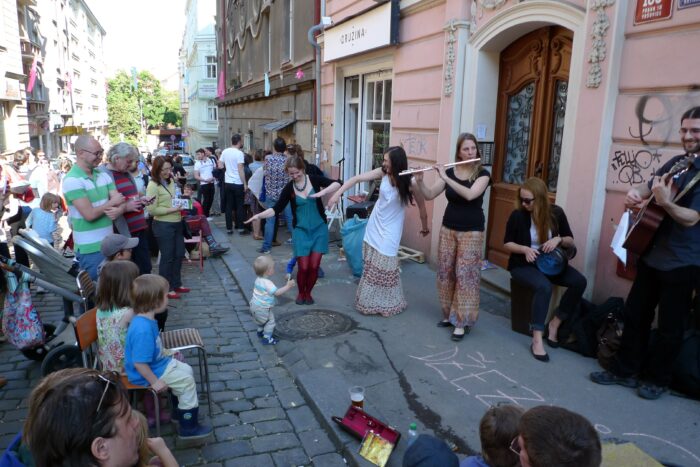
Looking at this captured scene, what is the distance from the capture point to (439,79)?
22.3 feet

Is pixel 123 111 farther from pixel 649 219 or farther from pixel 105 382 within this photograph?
pixel 105 382

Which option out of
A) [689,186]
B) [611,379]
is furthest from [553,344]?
[689,186]

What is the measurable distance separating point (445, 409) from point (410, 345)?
106 centimetres

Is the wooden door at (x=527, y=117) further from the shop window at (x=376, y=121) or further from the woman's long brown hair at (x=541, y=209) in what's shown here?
the shop window at (x=376, y=121)

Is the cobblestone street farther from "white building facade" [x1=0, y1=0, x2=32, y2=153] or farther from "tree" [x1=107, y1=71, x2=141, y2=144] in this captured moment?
"tree" [x1=107, y1=71, x2=141, y2=144]

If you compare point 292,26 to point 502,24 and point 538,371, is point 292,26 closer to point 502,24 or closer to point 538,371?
point 502,24

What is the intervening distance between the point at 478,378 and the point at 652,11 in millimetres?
3176

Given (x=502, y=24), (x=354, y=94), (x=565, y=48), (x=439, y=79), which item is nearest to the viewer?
(x=565, y=48)

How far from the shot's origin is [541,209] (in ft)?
14.0

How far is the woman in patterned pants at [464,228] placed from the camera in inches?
173

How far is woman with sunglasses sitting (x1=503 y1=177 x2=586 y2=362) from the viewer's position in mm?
4148

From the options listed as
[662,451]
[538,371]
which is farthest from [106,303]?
[662,451]

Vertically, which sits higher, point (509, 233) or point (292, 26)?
point (292, 26)

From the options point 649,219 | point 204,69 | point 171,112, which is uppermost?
point 204,69
